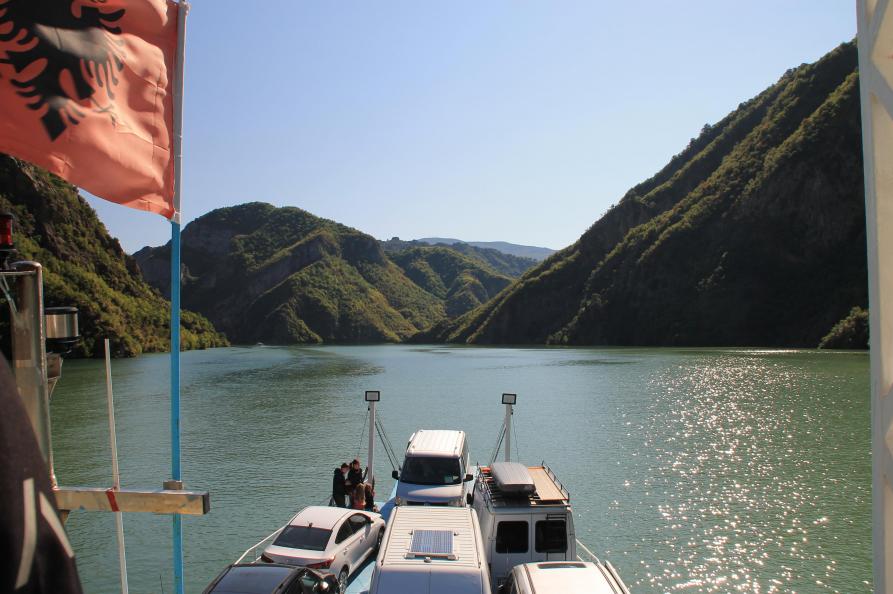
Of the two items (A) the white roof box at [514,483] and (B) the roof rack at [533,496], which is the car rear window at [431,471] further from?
(A) the white roof box at [514,483]

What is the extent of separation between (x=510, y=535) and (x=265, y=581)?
176 inches

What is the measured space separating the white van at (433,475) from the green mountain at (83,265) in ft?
289

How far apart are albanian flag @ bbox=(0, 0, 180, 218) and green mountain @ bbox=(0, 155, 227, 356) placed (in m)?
96.4

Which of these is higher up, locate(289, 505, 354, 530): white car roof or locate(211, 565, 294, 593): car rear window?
locate(211, 565, 294, 593): car rear window

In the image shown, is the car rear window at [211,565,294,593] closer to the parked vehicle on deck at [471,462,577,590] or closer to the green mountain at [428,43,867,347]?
the parked vehicle on deck at [471,462,577,590]

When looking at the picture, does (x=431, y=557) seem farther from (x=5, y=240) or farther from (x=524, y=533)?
(x=5, y=240)

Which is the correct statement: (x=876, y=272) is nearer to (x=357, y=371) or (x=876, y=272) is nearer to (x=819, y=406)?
(x=819, y=406)

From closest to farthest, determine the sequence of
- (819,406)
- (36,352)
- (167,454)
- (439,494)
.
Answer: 1. (36,352)
2. (439,494)
3. (167,454)
4. (819,406)

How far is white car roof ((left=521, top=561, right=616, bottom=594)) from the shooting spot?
870 cm

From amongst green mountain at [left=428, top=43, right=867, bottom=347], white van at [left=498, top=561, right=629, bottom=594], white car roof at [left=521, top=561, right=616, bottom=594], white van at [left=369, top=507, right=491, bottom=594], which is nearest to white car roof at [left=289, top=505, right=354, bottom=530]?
white van at [left=369, top=507, right=491, bottom=594]

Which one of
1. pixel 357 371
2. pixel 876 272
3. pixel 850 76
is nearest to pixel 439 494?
pixel 876 272

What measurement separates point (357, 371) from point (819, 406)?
49.7m

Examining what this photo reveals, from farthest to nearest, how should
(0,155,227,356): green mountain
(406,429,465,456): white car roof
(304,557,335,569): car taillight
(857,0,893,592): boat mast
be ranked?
1. (0,155,227,356): green mountain
2. (406,429,465,456): white car roof
3. (304,557,335,569): car taillight
4. (857,0,893,592): boat mast

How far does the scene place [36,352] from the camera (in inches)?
168
